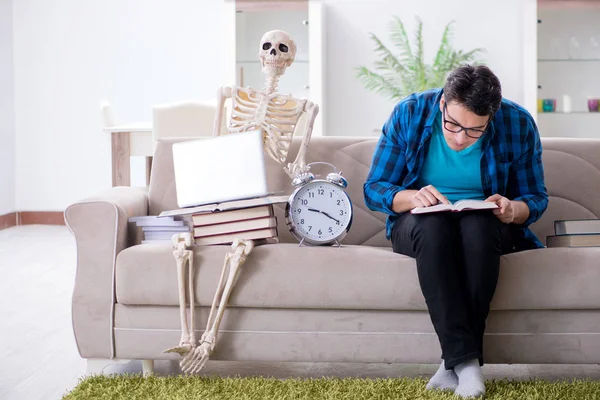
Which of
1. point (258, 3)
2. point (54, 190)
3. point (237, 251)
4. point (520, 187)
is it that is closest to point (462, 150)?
point (520, 187)

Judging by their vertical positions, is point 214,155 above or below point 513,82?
below

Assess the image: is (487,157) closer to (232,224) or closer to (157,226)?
(232,224)

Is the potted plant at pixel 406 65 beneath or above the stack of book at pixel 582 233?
above

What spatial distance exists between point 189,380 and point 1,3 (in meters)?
4.72

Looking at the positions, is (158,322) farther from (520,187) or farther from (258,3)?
(258,3)

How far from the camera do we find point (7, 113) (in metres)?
6.20

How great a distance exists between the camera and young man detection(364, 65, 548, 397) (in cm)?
211

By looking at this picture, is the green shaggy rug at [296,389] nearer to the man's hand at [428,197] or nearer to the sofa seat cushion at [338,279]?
the sofa seat cushion at [338,279]

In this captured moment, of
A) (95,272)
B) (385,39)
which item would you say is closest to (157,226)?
(95,272)

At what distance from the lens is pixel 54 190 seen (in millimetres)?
6359

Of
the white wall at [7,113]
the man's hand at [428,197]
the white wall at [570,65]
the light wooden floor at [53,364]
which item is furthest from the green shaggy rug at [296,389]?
the white wall at [7,113]

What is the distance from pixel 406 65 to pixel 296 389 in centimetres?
395

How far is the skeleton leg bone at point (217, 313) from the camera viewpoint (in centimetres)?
224

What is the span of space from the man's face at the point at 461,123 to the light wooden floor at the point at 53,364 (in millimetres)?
741
